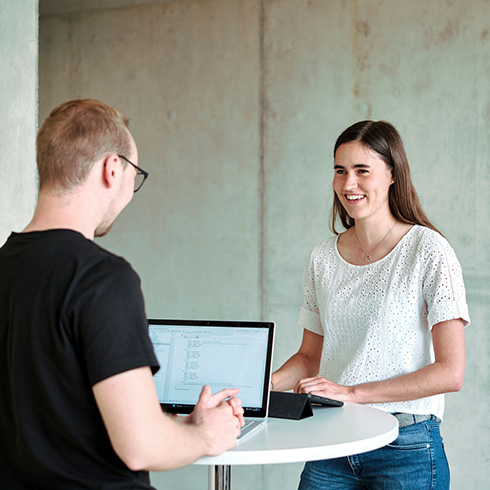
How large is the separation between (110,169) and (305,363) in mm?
1384

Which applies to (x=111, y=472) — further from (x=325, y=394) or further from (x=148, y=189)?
(x=148, y=189)

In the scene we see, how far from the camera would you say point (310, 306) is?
2.43 metres

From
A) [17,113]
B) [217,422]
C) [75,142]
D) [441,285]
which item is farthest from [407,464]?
[17,113]

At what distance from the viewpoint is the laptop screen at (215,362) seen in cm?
179

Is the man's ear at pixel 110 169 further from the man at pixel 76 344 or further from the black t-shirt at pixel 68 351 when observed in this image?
the black t-shirt at pixel 68 351

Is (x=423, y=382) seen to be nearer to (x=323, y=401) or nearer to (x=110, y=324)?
(x=323, y=401)

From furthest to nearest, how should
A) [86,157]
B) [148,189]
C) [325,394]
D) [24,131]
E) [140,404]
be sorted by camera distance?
[148,189] → [24,131] → [325,394] → [86,157] → [140,404]

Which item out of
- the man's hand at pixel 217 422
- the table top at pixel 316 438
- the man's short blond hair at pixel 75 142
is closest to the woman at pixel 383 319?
the table top at pixel 316 438

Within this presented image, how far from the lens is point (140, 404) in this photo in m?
1.09

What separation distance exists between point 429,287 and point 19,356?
131cm

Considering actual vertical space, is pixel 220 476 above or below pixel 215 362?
below

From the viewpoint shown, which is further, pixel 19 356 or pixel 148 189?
pixel 148 189

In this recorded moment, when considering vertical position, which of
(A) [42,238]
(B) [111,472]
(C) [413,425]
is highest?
(A) [42,238]

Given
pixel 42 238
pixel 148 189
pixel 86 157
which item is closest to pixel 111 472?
pixel 42 238
